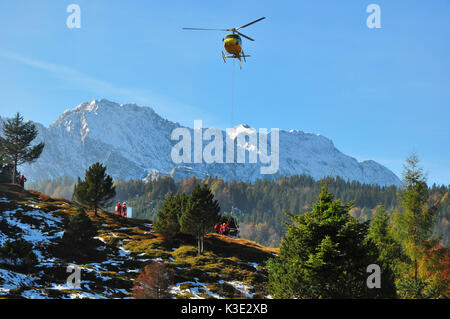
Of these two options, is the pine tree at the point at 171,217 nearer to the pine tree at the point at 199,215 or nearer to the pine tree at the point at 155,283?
the pine tree at the point at 199,215

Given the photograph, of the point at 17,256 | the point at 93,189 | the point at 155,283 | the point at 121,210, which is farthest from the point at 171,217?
the point at 155,283

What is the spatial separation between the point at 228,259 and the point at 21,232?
76.6ft

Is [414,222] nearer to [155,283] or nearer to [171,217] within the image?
[155,283]

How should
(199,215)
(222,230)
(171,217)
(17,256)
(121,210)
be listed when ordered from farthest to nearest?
1. (121,210)
2. (222,230)
3. (171,217)
4. (199,215)
5. (17,256)

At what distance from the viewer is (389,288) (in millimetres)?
23438

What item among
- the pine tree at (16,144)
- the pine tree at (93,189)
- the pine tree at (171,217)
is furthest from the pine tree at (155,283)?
the pine tree at (16,144)

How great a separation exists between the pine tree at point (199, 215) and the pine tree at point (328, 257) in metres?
24.7

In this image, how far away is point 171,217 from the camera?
173ft

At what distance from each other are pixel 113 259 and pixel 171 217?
14.1 m

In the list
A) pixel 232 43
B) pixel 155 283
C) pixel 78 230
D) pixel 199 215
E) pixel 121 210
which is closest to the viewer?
pixel 155 283

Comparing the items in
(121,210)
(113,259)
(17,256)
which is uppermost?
(17,256)

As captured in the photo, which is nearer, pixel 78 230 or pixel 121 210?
pixel 78 230
